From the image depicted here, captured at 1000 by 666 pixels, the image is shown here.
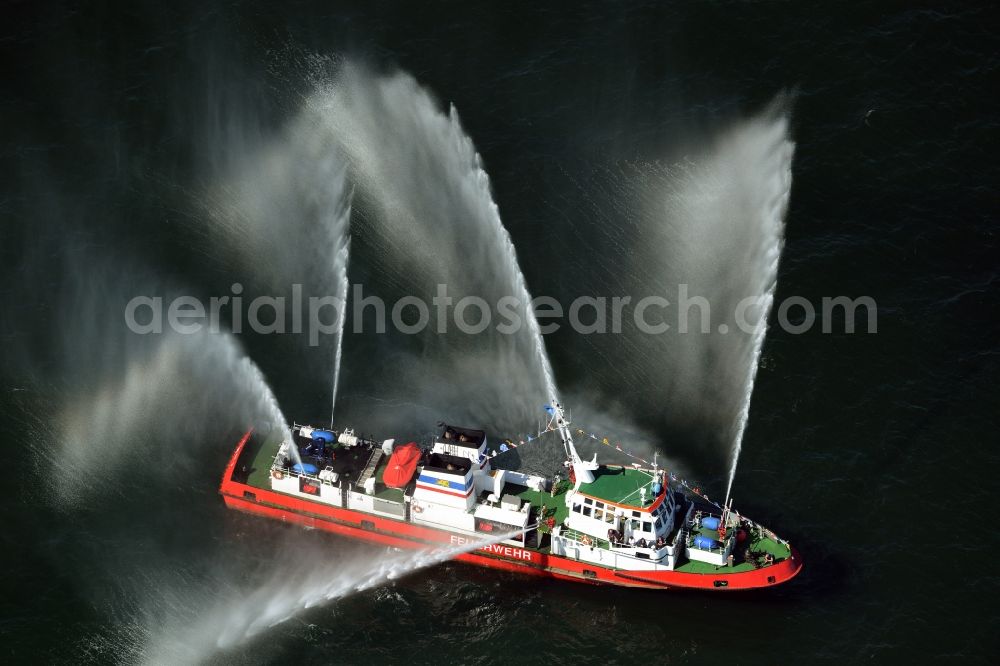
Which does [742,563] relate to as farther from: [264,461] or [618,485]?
[264,461]

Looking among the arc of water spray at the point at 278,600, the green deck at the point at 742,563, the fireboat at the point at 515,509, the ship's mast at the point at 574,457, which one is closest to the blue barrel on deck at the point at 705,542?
the fireboat at the point at 515,509

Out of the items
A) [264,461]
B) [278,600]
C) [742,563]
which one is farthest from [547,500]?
[264,461]

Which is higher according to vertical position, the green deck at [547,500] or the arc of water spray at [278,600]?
the green deck at [547,500]

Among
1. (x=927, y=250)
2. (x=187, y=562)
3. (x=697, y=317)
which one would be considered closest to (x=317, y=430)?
(x=187, y=562)

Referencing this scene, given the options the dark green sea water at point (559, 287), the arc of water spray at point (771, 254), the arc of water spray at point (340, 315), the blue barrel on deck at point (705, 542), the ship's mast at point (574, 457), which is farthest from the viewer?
the arc of water spray at point (340, 315)

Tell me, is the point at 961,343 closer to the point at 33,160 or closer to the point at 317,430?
the point at 317,430

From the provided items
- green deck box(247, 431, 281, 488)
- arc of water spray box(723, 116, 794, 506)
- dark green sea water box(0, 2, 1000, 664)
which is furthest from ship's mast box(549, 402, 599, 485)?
green deck box(247, 431, 281, 488)

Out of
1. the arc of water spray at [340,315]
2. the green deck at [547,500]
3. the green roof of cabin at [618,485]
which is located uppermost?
the arc of water spray at [340,315]

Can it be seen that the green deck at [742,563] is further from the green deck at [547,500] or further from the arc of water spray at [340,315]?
the arc of water spray at [340,315]

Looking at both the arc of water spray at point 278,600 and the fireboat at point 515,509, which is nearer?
the arc of water spray at point 278,600
